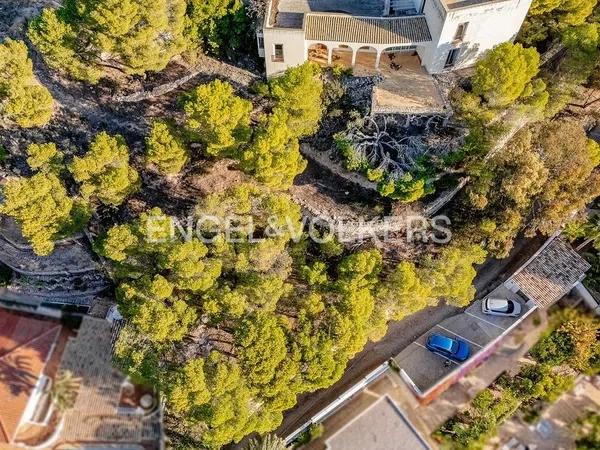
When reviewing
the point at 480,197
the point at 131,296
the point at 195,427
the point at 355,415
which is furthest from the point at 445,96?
the point at 195,427

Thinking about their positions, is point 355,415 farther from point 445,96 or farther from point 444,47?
point 444,47

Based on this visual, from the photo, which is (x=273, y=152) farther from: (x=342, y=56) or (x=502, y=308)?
(x=502, y=308)

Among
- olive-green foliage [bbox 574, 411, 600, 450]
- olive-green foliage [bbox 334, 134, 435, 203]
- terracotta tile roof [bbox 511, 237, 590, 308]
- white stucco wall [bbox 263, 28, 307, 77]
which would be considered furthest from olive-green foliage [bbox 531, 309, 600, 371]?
white stucco wall [bbox 263, 28, 307, 77]

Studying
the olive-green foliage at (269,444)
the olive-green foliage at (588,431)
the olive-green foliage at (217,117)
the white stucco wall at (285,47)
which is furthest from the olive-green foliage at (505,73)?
the olive-green foliage at (269,444)

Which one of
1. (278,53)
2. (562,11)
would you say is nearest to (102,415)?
(278,53)

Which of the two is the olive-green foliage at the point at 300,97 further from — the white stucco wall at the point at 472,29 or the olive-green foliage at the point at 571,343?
the olive-green foliage at the point at 571,343
